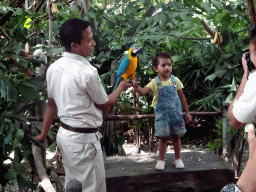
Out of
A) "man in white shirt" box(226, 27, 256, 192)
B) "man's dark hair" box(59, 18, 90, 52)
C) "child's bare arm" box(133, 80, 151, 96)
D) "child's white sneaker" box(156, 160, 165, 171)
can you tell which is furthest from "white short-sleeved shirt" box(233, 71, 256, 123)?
"child's white sneaker" box(156, 160, 165, 171)

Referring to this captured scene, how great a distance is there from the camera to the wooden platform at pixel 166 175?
2164 mm

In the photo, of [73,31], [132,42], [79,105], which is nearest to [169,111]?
[79,105]

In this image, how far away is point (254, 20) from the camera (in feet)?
5.80

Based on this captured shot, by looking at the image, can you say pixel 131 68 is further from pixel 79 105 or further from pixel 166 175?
pixel 166 175

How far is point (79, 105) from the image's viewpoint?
144 cm

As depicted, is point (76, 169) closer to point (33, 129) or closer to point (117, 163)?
point (33, 129)

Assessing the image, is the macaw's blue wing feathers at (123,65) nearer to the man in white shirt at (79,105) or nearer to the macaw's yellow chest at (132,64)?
the macaw's yellow chest at (132,64)

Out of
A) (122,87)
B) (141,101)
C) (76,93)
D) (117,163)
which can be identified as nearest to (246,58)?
(122,87)

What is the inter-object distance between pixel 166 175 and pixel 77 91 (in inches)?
44.6

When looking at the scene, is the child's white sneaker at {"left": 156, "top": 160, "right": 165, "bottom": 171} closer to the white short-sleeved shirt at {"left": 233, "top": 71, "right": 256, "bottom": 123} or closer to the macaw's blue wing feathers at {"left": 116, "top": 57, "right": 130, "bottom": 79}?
the macaw's blue wing feathers at {"left": 116, "top": 57, "right": 130, "bottom": 79}

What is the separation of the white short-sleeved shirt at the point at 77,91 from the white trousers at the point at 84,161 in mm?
95

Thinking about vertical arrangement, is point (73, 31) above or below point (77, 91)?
above

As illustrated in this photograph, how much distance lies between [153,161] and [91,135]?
1088 millimetres

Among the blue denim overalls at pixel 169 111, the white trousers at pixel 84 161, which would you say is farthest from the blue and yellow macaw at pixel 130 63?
the white trousers at pixel 84 161
